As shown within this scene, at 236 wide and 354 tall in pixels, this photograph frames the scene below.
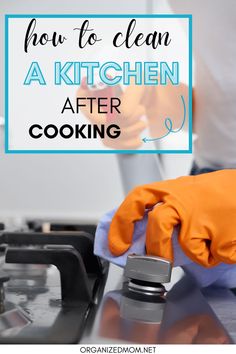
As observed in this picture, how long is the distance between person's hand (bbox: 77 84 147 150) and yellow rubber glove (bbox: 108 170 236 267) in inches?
17.0

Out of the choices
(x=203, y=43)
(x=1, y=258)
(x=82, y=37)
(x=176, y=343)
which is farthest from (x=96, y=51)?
(x=176, y=343)

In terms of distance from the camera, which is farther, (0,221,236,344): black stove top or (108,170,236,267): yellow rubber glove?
(108,170,236,267): yellow rubber glove

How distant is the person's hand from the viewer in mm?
943

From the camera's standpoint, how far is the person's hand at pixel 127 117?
3.10 feet

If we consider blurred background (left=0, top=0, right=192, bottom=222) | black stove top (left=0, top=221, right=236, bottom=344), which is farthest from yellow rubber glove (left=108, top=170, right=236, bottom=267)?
blurred background (left=0, top=0, right=192, bottom=222)

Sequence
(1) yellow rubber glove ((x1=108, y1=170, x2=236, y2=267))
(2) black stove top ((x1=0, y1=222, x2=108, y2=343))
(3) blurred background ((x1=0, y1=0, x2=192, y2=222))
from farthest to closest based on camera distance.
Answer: (3) blurred background ((x1=0, y1=0, x2=192, y2=222)) < (1) yellow rubber glove ((x1=108, y1=170, x2=236, y2=267)) < (2) black stove top ((x1=0, y1=222, x2=108, y2=343))

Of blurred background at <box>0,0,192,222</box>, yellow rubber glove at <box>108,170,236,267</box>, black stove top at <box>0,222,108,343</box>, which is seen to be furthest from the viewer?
blurred background at <box>0,0,192,222</box>

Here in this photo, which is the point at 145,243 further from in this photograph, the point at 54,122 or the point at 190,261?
the point at 54,122

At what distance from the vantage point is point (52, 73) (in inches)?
37.0

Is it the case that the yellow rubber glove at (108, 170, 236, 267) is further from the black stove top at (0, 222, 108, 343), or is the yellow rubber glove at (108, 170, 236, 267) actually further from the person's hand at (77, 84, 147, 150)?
the person's hand at (77, 84, 147, 150)

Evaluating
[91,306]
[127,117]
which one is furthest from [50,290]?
[127,117]

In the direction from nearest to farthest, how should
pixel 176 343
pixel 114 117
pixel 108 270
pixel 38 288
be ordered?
pixel 176 343 < pixel 38 288 < pixel 108 270 < pixel 114 117

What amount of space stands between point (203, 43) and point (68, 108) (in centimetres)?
24

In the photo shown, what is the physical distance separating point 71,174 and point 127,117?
14cm
